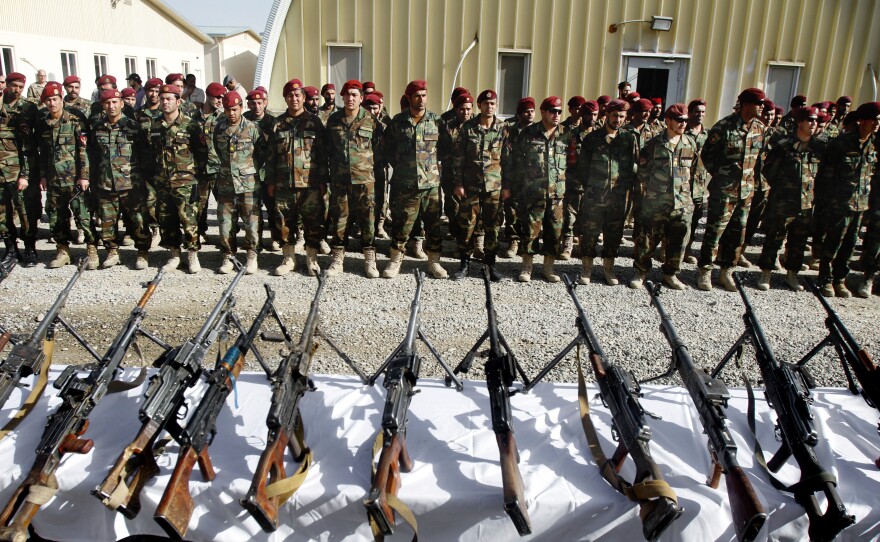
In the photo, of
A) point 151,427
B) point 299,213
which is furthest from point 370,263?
point 151,427

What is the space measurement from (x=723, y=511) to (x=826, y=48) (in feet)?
34.9

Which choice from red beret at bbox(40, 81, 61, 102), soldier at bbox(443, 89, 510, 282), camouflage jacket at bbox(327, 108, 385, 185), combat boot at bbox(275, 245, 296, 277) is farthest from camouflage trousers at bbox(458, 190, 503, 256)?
red beret at bbox(40, 81, 61, 102)

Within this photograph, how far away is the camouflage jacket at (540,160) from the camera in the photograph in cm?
646

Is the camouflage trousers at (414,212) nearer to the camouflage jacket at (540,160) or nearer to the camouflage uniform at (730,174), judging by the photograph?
the camouflage jacket at (540,160)

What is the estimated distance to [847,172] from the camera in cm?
624

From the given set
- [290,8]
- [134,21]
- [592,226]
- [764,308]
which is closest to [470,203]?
[592,226]

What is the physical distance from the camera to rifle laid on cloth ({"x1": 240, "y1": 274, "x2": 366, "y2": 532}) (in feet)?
7.50

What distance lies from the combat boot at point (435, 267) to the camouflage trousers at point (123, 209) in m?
3.37

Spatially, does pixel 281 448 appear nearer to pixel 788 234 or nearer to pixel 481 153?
pixel 481 153

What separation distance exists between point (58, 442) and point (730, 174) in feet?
21.0

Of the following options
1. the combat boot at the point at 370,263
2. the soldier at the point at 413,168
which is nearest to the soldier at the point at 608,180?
the soldier at the point at 413,168

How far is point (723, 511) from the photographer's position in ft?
8.50

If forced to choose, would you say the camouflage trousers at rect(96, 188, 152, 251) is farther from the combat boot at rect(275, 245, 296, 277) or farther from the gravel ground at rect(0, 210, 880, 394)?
the combat boot at rect(275, 245, 296, 277)

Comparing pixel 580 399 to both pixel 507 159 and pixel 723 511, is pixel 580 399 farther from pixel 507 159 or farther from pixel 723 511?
pixel 507 159
